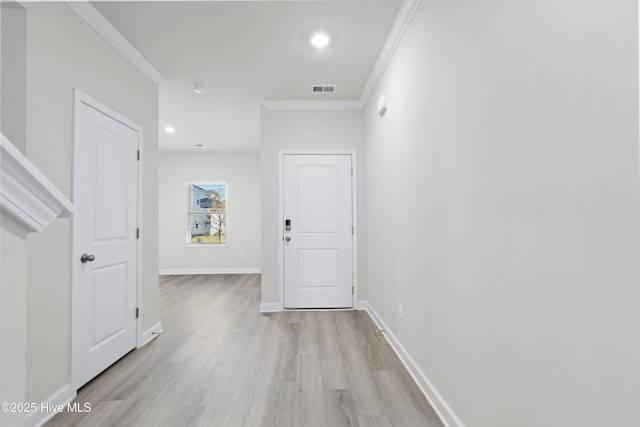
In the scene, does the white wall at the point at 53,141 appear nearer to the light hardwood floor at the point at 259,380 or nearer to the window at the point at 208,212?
the light hardwood floor at the point at 259,380

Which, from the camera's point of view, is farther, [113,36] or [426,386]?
[113,36]

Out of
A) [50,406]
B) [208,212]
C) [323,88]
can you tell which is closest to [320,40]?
[323,88]

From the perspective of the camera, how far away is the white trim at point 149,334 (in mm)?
2885

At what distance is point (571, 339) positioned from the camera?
93 cm

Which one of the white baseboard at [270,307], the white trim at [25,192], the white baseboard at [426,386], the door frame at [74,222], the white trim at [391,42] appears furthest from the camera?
the white baseboard at [270,307]

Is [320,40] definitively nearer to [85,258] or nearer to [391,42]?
[391,42]

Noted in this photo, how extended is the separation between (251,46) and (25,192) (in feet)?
8.13

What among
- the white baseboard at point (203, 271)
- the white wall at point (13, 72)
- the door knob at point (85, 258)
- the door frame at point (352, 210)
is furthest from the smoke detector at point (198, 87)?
the white baseboard at point (203, 271)

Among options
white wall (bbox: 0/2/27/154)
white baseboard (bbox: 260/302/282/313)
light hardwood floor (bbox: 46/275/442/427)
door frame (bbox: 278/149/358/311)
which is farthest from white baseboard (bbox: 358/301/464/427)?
white wall (bbox: 0/2/27/154)

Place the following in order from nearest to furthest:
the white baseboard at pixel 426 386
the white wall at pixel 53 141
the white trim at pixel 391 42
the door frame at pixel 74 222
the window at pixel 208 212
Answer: the white baseboard at pixel 426 386 < the white wall at pixel 53 141 < the door frame at pixel 74 222 < the white trim at pixel 391 42 < the window at pixel 208 212

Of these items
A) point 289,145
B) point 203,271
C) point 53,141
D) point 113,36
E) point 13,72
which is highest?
point 113,36

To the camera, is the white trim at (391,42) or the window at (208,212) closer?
the white trim at (391,42)

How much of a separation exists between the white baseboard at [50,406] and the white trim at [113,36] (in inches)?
95.7

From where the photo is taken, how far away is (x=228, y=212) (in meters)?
7.07
